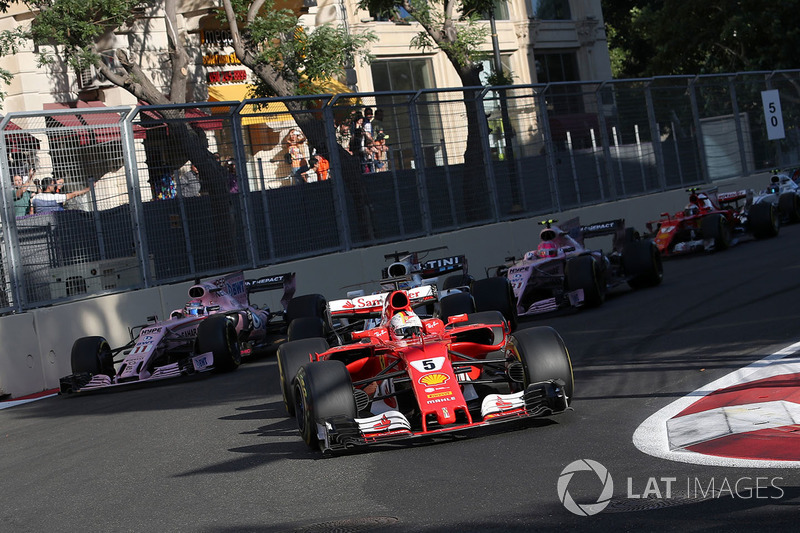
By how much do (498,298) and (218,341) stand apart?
10.6 feet

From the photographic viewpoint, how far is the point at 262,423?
9.06 meters

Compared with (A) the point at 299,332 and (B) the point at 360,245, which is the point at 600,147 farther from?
(A) the point at 299,332

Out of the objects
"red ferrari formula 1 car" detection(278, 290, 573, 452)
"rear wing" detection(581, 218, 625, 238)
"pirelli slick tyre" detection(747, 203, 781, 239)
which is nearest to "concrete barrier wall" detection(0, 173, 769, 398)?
"red ferrari formula 1 car" detection(278, 290, 573, 452)

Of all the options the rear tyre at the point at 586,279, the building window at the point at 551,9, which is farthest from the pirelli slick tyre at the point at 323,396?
the building window at the point at 551,9

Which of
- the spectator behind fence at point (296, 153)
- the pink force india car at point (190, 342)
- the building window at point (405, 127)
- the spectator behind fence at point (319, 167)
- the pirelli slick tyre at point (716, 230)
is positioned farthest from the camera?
the pirelli slick tyre at point (716, 230)

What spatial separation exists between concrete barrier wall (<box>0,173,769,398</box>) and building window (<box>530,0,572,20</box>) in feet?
62.7

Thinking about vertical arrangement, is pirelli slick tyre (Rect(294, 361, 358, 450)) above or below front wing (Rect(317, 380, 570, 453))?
above

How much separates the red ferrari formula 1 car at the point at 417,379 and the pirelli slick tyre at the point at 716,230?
10.8 meters

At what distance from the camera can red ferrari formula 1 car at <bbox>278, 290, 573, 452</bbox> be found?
7.25m

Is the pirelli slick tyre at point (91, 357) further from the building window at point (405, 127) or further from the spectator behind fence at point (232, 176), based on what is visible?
the building window at point (405, 127)

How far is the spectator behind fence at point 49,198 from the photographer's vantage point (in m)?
13.4

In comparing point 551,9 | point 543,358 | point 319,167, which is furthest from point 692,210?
point 551,9

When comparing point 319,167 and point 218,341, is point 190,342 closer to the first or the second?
point 218,341

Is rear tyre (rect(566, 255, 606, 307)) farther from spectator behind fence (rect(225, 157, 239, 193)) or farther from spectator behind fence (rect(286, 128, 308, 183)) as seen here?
spectator behind fence (rect(225, 157, 239, 193))
